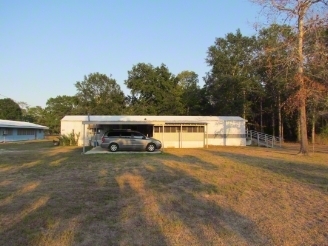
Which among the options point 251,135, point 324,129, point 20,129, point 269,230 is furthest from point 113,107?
point 269,230

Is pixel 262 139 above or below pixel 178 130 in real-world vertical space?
below

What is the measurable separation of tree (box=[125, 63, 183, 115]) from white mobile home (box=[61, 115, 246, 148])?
47.3 feet

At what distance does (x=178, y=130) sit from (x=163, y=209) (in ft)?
67.1

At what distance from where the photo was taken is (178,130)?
2647 cm

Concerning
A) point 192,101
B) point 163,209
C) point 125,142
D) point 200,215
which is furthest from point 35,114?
point 200,215

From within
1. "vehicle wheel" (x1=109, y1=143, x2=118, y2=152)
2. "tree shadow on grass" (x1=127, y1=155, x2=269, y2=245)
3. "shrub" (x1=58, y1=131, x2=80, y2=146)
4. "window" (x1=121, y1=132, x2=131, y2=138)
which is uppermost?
"window" (x1=121, y1=132, x2=131, y2=138)

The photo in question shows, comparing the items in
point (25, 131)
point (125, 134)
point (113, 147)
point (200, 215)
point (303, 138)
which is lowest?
point (200, 215)

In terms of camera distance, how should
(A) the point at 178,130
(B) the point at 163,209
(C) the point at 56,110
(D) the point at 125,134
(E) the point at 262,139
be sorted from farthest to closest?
1. (C) the point at 56,110
2. (E) the point at 262,139
3. (A) the point at 178,130
4. (D) the point at 125,134
5. (B) the point at 163,209

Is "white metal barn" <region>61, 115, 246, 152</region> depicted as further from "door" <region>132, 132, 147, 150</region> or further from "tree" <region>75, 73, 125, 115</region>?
"tree" <region>75, 73, 125, 115</region>

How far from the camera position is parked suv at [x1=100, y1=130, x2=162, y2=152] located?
67.7ft

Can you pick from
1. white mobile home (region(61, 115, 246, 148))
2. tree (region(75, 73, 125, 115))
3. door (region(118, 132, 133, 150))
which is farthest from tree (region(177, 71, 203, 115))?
door (region(118, 132, 133, 150))

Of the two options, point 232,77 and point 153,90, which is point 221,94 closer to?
point 232,77

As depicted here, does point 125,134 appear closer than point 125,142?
No

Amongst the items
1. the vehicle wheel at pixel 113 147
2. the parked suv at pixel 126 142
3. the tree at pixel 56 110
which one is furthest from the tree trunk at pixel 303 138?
the tree at pixel 56 110
